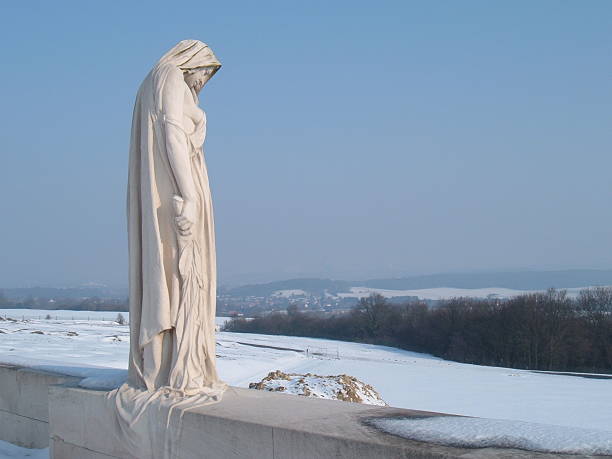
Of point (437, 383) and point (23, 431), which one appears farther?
point (437, 383)

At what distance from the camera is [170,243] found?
4531 millimetres

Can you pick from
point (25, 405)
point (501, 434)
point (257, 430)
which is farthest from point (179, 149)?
point (25, 405)

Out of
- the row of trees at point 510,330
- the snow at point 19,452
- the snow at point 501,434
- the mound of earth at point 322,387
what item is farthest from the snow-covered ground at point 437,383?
the row of trees at point 510,330

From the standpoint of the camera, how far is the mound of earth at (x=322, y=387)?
28.4 feet

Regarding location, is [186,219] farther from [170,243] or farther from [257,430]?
[257,430]

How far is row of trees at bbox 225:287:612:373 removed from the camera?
4762cm

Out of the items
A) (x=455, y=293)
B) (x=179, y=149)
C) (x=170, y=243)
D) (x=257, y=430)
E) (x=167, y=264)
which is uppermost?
(x=179, y=149)

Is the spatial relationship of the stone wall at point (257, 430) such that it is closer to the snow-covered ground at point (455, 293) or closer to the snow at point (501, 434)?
the snow at point (501, 434)

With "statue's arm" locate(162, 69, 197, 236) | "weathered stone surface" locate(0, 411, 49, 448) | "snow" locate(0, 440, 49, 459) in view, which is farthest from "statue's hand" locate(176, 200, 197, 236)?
"weathered stone surface" locate(0, 411, 49, 448)

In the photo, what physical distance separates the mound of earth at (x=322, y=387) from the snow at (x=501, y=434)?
503cm

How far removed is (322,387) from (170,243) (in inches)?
200

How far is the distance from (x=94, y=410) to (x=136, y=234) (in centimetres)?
140

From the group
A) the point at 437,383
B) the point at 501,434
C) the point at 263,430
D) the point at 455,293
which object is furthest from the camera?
the point at 455,293

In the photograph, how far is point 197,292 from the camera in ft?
14.8
